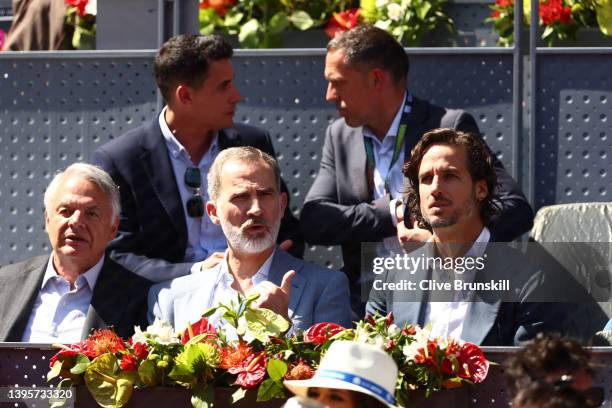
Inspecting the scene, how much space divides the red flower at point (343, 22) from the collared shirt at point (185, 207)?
1.23 metres

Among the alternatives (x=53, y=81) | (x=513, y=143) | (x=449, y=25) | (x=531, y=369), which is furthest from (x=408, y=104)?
(x=531, y=369)

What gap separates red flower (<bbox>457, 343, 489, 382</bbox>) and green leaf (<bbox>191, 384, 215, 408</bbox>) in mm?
695

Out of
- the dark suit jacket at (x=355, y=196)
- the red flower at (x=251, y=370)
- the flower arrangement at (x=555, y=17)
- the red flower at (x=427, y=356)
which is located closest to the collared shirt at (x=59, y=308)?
the dark suit jacket at (x=355, y=196)

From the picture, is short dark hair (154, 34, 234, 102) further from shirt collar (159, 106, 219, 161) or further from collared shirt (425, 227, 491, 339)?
collared shirt (425, 227, 491, 339)

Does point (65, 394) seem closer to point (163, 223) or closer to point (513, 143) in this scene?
point (163, 223)

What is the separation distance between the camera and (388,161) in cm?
579

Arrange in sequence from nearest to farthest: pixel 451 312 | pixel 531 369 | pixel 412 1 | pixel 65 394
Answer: pixel 531 369 → pixel 65 394 → pixel 451 312 → pixel 412 1

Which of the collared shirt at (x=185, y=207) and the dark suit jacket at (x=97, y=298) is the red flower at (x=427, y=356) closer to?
the dark suit jacket at (x=97, y=298)

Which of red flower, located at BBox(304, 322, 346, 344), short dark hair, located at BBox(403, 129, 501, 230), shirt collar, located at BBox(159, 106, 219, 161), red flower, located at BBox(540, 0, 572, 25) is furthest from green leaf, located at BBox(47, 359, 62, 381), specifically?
red flower, located at BBox(540, 0, 572, 25)

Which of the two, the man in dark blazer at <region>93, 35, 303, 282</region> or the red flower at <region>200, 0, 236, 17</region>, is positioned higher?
the red flower at <region>200, 0, 236, 17</region>

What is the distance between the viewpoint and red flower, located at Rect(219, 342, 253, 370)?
3928 mm

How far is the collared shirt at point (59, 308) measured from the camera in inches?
201

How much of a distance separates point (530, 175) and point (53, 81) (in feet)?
7.23

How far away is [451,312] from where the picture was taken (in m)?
4.68
